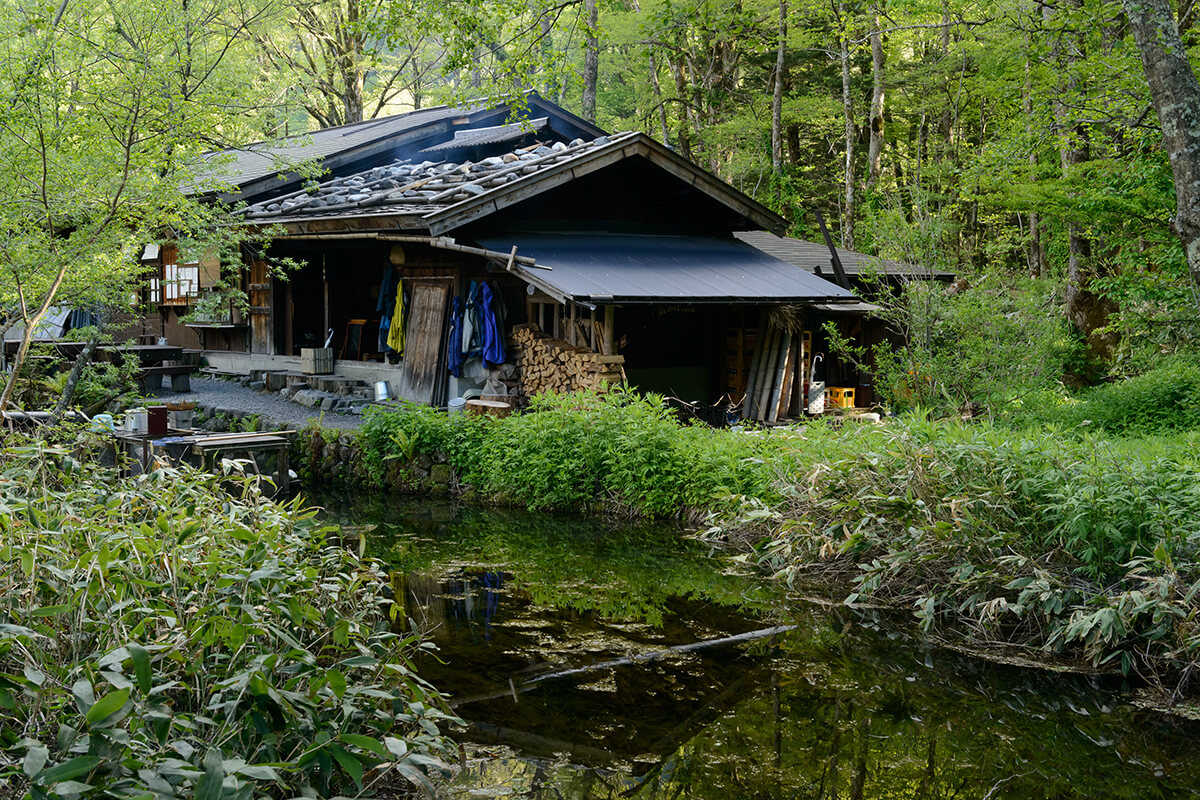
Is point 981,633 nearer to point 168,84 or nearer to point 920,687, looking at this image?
point 920,687

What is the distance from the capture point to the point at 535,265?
12.1 m

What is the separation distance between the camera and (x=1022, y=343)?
11992 millimetres

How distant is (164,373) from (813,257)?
1108 cm

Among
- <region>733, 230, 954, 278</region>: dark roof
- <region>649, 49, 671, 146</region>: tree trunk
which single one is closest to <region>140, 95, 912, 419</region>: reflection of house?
<region>733, 230, 954, 278</region>: dark roof

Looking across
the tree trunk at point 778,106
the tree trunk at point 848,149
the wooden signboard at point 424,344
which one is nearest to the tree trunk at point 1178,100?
the wooden signboard at point 424,344

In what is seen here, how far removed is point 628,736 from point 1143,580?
329cm

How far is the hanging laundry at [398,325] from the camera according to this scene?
1478 cm

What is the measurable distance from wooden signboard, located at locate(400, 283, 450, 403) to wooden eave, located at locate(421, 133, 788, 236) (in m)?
1.59

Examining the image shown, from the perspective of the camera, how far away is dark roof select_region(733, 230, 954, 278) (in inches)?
637

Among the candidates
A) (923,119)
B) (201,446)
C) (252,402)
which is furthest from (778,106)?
(201,446)

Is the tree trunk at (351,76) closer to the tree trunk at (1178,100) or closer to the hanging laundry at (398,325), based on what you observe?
the hanging laundry at (398,325)

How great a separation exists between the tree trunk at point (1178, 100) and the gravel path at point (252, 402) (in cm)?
994

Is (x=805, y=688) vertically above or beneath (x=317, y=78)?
beneath

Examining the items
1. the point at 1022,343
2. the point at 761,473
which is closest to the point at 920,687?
the point at 761,473
